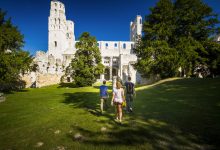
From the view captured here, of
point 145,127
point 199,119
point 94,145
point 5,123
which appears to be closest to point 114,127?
point 145,127

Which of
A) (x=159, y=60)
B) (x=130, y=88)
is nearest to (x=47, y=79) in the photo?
(x=159, y=60)

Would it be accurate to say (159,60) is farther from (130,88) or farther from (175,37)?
(130,88)

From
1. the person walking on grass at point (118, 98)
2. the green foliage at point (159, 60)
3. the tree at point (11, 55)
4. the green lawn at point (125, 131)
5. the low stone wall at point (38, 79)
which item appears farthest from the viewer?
the low stone wall at point (38, 79)

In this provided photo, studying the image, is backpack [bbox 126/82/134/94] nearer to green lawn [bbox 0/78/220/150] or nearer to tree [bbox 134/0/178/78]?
green lawn [bbox 0/78/220/150]

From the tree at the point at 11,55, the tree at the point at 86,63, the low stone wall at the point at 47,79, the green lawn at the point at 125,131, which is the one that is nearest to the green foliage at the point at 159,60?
the tree at the point at 86,63

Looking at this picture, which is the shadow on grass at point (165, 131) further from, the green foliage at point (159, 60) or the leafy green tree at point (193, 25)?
the leafy green tree at point (193, 25)

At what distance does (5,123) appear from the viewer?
11289mm

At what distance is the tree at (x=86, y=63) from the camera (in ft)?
129

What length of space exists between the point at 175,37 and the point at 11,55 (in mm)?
28233

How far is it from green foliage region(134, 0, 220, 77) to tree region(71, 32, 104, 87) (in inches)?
454

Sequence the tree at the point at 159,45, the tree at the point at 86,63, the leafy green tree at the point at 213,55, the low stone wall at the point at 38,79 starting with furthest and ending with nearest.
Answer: the low stone wall at the point at 38,79
the tree at the point at 86,63
the leafy green tree at the point at 213,55
the tree at the point at 159,45

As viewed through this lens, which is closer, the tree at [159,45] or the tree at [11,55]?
the tree at [11,55]

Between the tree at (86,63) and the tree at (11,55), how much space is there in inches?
434

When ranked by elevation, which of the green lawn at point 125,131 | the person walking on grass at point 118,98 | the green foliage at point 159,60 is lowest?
the green lawn at point 125,131
